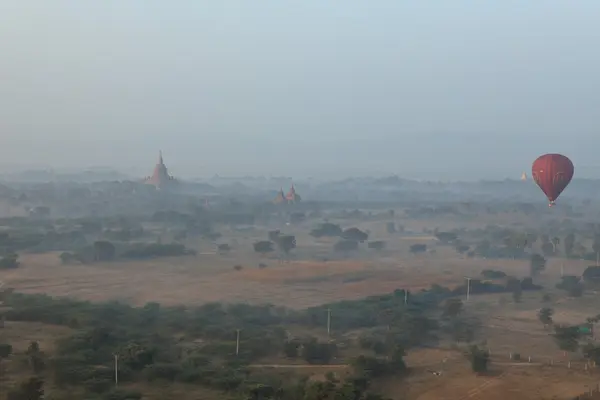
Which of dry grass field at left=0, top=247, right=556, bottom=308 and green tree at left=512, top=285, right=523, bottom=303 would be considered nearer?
dry grass field at left=0, top=247, right=556, bottom=308

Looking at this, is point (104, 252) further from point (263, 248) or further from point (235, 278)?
point (235, 278)

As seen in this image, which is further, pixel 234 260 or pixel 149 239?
pixel 149 239

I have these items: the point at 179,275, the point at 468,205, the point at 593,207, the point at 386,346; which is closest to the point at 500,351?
the point at 386,346

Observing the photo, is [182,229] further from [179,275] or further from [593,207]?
[593,207]

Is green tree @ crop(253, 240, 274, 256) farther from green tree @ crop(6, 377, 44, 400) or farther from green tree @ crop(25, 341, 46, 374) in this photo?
green tree @ crop(6, 377, 44, 400)

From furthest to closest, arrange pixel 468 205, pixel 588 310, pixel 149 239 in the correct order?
pixel 468 205 → pixel 149 239 → pixel 588 310

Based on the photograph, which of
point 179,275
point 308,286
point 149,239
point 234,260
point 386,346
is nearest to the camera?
point 386,346

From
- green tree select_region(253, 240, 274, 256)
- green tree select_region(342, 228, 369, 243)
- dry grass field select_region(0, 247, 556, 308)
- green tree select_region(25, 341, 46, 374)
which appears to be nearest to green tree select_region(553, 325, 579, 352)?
dry grass field select_region(0, 247, 556, 308)

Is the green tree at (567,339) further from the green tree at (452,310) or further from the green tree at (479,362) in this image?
the green tree at (452,310)

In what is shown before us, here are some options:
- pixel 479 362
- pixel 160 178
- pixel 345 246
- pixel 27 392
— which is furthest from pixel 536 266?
pixel 160 178
